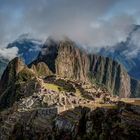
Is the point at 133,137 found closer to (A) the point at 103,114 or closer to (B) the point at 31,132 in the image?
(A) the point at 103,114

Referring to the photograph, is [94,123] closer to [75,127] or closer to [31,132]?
[75,127]

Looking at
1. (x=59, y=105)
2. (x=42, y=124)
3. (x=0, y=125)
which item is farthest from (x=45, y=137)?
(x=0, y=125)

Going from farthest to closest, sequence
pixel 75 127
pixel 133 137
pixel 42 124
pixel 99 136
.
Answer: pixel 42 124 < pixel 75 127 < pixel 99 136 < pixel 133 137

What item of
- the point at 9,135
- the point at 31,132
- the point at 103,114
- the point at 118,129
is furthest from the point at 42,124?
the point at 118,129

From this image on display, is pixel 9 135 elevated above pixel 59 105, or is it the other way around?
pixel 59 105

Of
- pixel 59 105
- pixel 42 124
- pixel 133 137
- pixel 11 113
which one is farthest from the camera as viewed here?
pixel 11 113

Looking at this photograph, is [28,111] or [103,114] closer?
[103,114]
